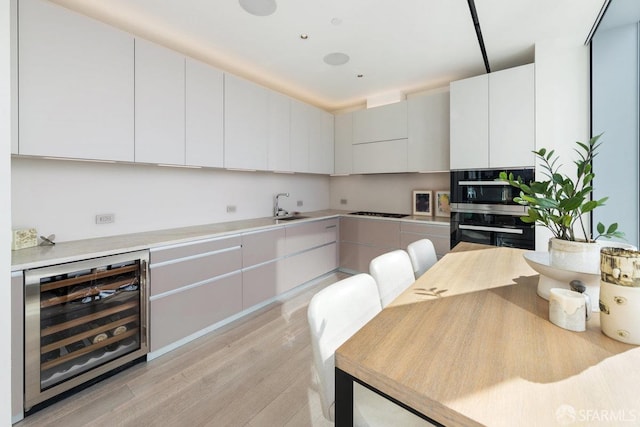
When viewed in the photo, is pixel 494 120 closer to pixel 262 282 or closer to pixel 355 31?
pixel 355 31

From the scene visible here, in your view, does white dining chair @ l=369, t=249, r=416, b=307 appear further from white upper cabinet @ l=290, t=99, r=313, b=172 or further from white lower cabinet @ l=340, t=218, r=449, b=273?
white upper cabinet @ l=290, t=99, r=313, b=172

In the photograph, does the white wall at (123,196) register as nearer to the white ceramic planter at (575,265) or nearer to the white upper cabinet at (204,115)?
the white upper cabinet at (204,115)

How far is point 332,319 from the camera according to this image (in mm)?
1038

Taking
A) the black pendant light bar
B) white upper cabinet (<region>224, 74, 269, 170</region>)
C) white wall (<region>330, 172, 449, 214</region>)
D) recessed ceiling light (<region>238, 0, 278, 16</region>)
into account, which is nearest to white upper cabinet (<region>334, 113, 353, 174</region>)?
white wall (<region>330, 172, 449, 214</region>)

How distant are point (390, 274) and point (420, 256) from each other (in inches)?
21.7

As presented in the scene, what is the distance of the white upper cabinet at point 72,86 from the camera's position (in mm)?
1632

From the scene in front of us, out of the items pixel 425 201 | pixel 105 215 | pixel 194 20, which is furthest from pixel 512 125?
pixel 105 215

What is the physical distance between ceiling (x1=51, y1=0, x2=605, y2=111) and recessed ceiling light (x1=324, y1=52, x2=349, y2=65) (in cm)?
6

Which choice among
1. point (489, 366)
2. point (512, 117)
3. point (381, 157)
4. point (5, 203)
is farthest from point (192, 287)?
point (512, 117)

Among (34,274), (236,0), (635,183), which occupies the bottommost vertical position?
(34,274)

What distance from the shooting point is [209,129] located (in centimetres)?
261

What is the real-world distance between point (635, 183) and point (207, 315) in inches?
145

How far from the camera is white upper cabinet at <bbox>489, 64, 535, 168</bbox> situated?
2639 mm

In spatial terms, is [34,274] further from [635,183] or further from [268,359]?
[635,183]
